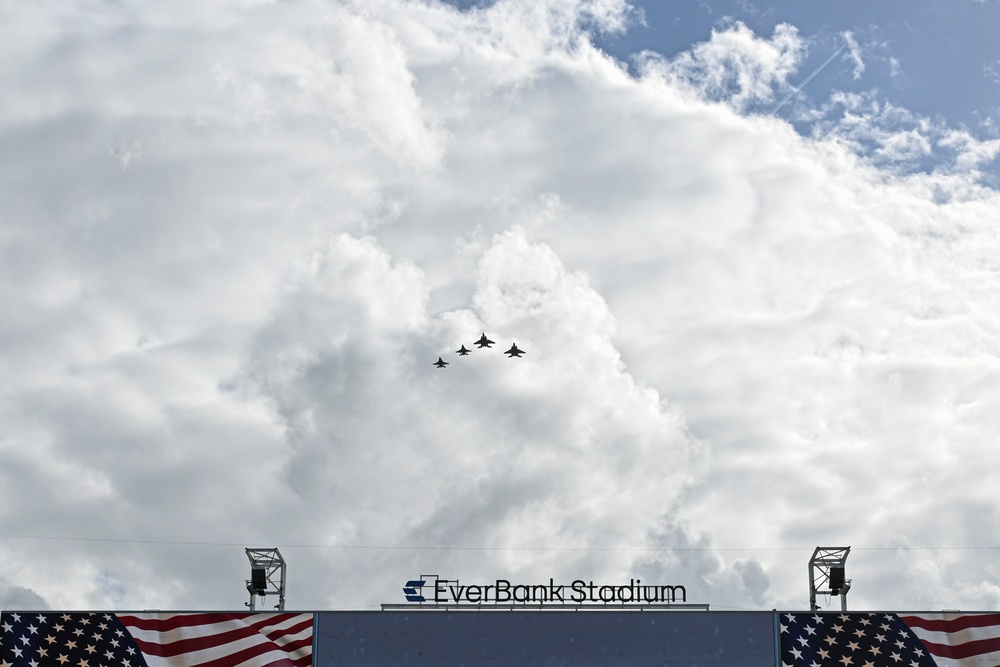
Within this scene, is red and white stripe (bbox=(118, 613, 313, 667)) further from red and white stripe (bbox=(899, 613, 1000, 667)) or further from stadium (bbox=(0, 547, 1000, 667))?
red and white stripe (bbox=(899, 613, 1000, 667))

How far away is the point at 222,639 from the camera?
102688 mm

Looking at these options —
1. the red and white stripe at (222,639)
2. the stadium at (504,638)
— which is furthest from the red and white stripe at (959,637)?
the red and white stripe at (222,639)

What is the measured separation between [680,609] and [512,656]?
12716mm

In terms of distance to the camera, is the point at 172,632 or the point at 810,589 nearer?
the point at 172,632

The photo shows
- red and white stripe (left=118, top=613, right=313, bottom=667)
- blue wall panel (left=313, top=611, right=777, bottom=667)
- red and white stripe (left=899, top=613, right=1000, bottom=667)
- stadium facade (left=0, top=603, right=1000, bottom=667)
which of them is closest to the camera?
red and white stripe (left=118, top=613, right=313, bottom=667)

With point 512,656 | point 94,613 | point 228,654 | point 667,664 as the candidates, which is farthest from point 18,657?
point 667,664

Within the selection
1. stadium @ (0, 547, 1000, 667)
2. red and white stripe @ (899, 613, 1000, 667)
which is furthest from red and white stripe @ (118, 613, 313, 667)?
red and white stripe @ (899, 613, 1000, 667)

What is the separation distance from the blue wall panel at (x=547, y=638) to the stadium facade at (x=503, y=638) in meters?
0.07

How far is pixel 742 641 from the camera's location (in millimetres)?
103938

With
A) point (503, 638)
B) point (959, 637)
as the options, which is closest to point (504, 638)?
point (503, 638)

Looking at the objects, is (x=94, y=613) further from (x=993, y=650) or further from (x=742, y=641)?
(x=993, y=650)

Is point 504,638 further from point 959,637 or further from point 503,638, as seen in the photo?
point 959,637

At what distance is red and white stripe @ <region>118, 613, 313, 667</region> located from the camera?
101625 millimetres

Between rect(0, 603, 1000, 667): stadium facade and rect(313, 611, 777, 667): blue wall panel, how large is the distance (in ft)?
0.23
